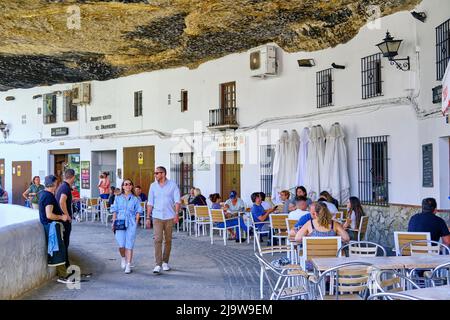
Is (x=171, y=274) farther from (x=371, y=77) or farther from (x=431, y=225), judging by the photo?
(x=371, y=77)

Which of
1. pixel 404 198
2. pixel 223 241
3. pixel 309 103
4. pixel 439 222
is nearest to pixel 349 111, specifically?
pixel 309 103

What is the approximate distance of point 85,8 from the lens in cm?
1368

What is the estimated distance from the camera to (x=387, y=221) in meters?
12.4

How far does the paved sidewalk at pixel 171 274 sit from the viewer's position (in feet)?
25.2

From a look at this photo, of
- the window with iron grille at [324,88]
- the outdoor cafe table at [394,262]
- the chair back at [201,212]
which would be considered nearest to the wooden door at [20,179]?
the chair back at [201,212]

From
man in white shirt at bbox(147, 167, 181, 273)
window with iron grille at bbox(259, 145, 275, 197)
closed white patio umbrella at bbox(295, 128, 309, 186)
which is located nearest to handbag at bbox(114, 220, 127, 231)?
man in white shirt at bbox(147, 167, 181, 273)

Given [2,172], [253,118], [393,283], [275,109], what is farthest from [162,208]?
[2,172]

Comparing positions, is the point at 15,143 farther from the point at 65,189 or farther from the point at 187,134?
the point at 65,189

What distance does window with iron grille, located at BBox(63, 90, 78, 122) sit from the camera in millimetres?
24484

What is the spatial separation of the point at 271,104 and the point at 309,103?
5.35 ft

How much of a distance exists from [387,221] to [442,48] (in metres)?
3.78

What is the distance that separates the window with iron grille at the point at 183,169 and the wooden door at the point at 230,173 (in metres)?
1.49

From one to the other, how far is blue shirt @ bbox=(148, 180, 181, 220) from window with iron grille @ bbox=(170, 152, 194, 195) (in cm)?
1023
